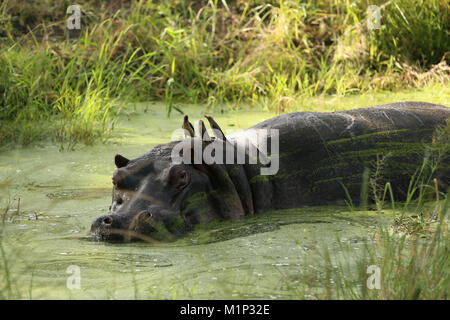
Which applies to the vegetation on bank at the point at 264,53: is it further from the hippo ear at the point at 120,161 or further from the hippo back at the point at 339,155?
the hippo ear at the point at 120,161

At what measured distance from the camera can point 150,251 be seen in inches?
142

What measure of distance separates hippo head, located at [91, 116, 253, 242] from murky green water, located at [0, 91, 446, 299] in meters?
0.08

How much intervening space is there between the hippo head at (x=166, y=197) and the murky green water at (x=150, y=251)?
84mm

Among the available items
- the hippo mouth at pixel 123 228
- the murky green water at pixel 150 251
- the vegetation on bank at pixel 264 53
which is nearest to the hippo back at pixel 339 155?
the murky green water at pixel 150 251

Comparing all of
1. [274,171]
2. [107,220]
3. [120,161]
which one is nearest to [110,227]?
[107,220]

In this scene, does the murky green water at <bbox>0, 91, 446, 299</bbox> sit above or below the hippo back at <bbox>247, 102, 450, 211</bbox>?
below

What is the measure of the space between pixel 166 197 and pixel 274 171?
0.81m

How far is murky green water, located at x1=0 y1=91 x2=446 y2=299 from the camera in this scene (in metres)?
2.94

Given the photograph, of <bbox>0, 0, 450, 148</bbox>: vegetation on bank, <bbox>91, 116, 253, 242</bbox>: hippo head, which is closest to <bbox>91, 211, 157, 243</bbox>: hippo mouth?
<bbox>91, 116, 253, 242</bbox>: hippo head

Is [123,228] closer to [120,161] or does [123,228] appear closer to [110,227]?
[110,227]

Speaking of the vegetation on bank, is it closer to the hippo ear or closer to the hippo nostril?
the hippo ear

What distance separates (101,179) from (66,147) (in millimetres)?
1154

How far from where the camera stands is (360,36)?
29.8 ft
